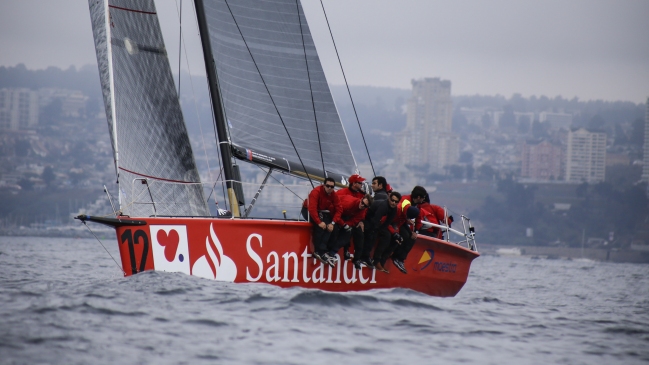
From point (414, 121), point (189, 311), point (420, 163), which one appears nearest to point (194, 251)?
point (189, 311)

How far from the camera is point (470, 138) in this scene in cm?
16562

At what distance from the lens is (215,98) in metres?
9.73

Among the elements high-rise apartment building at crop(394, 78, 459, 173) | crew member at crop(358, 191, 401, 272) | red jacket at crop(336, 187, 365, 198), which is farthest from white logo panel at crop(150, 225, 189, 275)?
high-rise apartment building at crop(394, 78, 459, 173)

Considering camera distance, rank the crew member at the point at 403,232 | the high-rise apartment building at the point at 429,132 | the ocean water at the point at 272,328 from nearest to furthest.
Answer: the ocean water at the point at 272,328, the crew member at the point at 403,232, the high-rise apartment building at the point at 429,132

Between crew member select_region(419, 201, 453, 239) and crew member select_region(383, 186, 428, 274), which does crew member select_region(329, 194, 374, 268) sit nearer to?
crew member select_region(383, 186, 428, 274)

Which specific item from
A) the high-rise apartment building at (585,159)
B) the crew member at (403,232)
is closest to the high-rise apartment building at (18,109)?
the high-rise apartment building at (585,159)

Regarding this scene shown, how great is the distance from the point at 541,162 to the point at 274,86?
116 metres

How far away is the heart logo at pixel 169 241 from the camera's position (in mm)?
8516

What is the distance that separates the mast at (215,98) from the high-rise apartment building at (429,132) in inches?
4816

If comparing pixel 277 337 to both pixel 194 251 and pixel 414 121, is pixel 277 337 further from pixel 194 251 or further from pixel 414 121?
pixel 414 121

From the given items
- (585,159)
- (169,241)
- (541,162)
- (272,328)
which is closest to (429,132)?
(541,162)

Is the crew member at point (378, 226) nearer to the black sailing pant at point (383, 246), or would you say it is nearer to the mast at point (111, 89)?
the black sailing pant at point (383, 246)

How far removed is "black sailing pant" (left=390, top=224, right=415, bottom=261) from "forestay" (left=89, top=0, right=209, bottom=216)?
2.01m

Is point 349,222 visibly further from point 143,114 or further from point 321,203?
point 143,114
